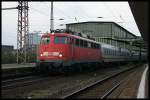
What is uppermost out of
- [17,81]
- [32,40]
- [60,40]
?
[32,40]

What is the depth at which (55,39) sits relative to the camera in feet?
76.5

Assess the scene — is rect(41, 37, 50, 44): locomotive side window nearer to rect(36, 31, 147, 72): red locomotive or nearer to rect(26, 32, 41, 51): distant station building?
rect(36, 31, 147, 72): red locomotive

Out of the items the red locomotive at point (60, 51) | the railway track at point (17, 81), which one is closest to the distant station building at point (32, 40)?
the red locomotive at point (60, 51)

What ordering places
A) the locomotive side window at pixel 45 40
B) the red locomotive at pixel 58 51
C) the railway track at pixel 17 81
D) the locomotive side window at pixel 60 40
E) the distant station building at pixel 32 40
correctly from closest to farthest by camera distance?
1. the railway track at pixel 17 81
2. the red locomotive at pixel 58 51
3. the locomotive side window at pixel 60 40
4. the locomotive side window at pixel 45 40
5. the distant station building at pixel 32 40

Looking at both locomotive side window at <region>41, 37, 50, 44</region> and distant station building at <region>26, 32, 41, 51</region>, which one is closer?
locomotive side window at <region>41, 37, 50, 44</region>

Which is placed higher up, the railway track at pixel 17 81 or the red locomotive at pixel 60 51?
the red locomotive at pixel 60 51

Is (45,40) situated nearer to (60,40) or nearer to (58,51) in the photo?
(60,40)

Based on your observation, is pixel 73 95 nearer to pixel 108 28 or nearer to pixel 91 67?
pixel 91 67

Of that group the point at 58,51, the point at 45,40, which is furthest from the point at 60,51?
the point at 45,40

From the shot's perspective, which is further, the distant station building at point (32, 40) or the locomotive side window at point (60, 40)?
the distant station building at point (32, 40)

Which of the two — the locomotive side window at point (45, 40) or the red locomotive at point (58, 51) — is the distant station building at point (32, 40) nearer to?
the locomotive side window at point (45, 40)

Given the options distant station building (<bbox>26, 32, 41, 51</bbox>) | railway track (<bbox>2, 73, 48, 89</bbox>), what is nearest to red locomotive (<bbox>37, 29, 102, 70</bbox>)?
railway track (<bbox>2, 73, 48, 89</bbox>)

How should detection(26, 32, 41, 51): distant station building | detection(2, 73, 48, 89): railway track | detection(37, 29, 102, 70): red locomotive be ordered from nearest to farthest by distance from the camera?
detection(2, 73, 48, 89): railway track, detection(37, 29, 102, 70): red locomotive, detection(26, 32, 41, 51): distant station building

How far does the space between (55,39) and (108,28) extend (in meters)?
55.3
